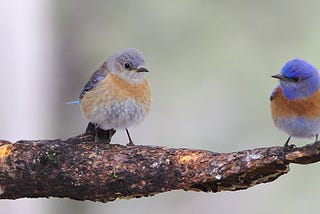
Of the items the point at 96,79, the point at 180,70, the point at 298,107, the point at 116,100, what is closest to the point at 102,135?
the point at 116,100

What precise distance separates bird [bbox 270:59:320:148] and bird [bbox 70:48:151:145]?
34.2 inches

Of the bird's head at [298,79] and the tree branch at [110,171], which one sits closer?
the tree branch at [110,171]

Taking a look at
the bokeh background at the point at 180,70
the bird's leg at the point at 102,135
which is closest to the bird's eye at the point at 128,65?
the bird's leg at the point at 102,135

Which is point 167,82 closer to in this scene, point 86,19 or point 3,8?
point 86,19

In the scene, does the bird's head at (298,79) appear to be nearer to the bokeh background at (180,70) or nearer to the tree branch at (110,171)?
the tree branch at (110,171)

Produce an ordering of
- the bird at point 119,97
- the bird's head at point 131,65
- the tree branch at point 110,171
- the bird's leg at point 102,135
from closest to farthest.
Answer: the tree branch at point 110,171, the bird's leg at point 102,135, the bird at point 119,97, the bird's head at point 131,65

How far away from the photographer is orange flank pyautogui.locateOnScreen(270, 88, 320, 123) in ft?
12.6

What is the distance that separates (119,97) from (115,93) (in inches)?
1.6

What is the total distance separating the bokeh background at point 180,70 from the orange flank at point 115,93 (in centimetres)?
219

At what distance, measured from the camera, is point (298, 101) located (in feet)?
12.8

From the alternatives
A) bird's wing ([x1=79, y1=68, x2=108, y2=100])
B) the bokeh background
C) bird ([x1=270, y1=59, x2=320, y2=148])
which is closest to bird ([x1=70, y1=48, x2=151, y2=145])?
bird's wing ([x1=79, y1=68, x2=108, y2=100])

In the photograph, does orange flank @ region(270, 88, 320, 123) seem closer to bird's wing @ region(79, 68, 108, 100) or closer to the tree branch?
the tree branch

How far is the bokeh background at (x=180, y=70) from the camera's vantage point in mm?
6527

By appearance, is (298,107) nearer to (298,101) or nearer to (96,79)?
(298,101)
